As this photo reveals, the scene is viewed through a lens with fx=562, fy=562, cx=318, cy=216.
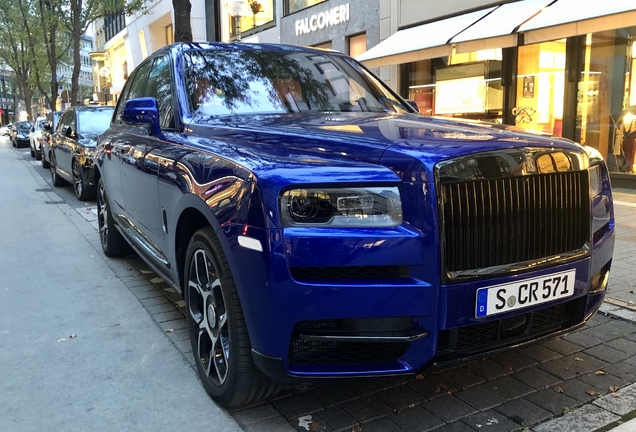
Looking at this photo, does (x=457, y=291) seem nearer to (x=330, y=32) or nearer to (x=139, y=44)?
(x=330, y=32)

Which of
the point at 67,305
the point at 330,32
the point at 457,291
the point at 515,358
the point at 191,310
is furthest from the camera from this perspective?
the point at 330,32

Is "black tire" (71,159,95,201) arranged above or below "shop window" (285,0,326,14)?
below

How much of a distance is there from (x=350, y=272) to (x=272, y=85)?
195 centimetres

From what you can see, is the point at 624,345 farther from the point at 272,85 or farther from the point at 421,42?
the point at 421,42

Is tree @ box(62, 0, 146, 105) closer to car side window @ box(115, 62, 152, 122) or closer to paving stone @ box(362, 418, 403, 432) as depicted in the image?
car side window @ box(115, 62, 152, 122)

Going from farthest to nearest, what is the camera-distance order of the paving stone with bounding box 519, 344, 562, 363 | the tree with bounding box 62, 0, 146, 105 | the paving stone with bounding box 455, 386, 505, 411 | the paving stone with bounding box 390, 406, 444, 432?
the tree with bounding box 62, 0, 146, 105, the paving stone with bounding box 519, 344, 562, 363, the paving stone with bounding box 455, 386, 505, 411, the paving stone with bounding box 390, 406, 444, 432

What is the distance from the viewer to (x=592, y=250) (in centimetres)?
272

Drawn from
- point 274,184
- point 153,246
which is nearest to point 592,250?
point 274,184

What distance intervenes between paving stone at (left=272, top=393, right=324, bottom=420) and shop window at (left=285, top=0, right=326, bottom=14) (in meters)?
16.4

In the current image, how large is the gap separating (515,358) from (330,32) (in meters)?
14.8

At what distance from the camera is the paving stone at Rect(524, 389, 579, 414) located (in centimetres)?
279

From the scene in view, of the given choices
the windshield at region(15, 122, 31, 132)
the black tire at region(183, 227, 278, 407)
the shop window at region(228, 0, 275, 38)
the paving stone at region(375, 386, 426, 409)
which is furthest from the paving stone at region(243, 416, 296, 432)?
the windshield at region(15, 122, 31, 132)

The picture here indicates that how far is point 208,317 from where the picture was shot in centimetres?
292

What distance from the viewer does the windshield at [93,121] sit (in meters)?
10.3
